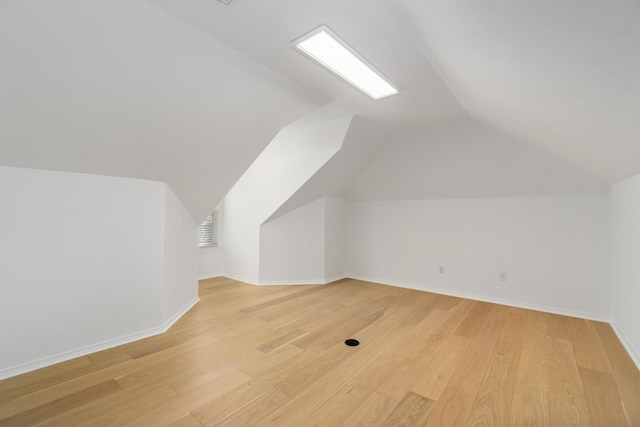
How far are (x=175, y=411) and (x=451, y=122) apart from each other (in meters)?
3.85

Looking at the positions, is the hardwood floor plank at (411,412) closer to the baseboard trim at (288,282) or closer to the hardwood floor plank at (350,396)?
the hardwood floor plank at (350,396)

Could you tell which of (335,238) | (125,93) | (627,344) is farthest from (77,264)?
(627,344)

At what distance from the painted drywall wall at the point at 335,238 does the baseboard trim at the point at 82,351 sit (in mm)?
2608

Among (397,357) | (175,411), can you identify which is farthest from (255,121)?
(397,357)

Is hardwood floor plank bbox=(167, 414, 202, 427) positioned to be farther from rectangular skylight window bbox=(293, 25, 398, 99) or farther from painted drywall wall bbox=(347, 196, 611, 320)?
painted drywall wall bbox=(347, 196, 611, 320)

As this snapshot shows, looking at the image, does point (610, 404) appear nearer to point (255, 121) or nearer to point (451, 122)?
point (451, 122)

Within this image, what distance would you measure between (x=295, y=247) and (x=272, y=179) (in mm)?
1261

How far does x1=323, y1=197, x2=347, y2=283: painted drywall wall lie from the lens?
4.79 m

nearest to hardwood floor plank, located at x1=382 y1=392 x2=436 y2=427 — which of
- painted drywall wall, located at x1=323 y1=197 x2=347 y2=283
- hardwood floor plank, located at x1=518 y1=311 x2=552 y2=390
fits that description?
hardwood floor plank, located at x1=518 y1=311 x2=552 y2=390

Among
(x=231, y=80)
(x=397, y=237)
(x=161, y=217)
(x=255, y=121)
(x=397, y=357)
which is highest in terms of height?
(x=231, y=80)

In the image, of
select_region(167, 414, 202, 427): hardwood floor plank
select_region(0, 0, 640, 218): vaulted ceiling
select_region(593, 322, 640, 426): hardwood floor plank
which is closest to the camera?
select_region(0, 0, 640, 218): vaulted ceiling

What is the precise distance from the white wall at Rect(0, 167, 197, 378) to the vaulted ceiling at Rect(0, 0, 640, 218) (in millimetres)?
219

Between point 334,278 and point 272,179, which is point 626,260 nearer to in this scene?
point 334,278

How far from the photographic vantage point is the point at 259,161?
4.58 meters
